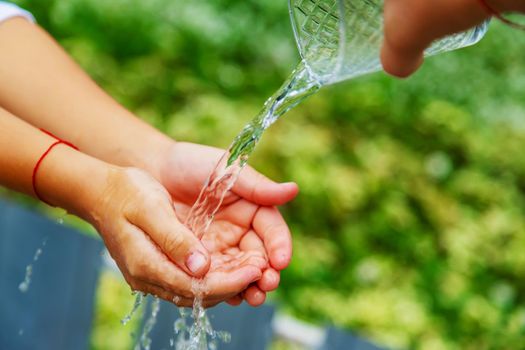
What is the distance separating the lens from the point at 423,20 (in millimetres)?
1086

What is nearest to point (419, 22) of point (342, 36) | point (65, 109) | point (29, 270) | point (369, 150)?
point (342, 36)

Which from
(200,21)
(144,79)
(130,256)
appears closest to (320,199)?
(144,79)

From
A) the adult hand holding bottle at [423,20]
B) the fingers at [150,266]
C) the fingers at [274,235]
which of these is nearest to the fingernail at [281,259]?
the fingers at [274,235]

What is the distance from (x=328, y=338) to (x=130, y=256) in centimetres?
87

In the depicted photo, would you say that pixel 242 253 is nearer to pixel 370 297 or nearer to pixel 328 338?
pixel 328 338

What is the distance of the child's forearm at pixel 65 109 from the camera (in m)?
1.92

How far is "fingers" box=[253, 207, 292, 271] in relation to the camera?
1646mm

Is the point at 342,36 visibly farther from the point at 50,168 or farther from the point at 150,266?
the point at 50,168

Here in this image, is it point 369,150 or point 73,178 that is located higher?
point 73,178

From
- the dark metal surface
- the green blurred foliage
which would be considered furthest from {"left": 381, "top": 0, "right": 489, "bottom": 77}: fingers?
the green blurred foliage

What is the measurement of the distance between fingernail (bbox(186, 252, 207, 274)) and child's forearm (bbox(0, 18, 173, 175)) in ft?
1.66

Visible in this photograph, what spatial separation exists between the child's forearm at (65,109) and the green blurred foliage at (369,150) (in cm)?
151

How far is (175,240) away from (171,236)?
1 centimetres

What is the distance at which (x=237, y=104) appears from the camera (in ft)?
13.0
